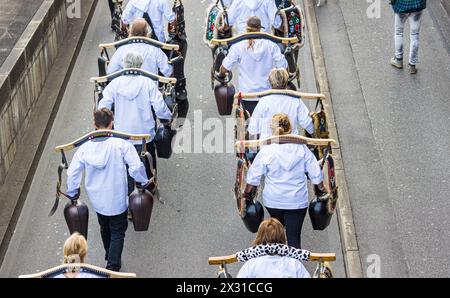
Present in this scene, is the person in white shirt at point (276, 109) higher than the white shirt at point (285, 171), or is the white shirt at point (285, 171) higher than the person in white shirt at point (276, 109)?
the person in white shirt at point (276, 109)

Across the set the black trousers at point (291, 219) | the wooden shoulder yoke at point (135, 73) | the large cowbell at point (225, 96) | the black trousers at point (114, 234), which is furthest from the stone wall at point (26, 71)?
the black trousers at point (291, 219)

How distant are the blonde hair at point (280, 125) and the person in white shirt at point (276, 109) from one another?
728 millimetres

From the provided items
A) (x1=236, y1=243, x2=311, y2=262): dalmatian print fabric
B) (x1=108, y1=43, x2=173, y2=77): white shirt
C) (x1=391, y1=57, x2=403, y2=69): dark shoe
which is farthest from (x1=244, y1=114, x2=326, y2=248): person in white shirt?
(x1=391, y1=57, x2=403, y2=69): dark shoe

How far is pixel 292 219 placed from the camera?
918cm

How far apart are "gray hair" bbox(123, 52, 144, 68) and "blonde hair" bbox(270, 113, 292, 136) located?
172 cm

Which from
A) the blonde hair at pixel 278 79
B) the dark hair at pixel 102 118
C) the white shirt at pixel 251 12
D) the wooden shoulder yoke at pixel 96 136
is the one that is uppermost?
the white shirt at pixel 251 12

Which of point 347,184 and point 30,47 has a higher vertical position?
point 30,47

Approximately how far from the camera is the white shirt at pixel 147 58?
10703 mm

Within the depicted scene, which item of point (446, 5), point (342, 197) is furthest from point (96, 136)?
point (446, 5)

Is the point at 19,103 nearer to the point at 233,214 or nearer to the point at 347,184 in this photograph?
the point at 233,214

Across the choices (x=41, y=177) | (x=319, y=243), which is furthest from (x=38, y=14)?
(x=319, y=243)

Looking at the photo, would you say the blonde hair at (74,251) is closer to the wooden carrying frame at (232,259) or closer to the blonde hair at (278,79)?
the wooden carrying frame at (232,259)

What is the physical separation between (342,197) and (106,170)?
9.27 ft

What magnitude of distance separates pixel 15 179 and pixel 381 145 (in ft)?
13.6
